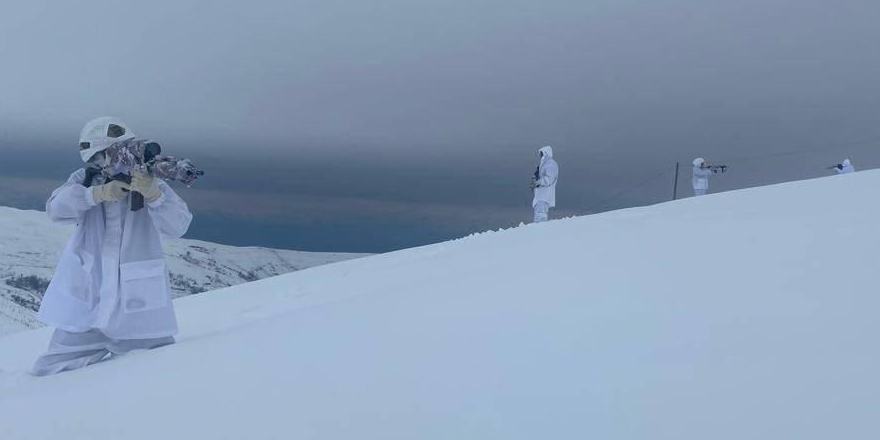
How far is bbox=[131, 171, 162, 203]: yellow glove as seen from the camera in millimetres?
4477

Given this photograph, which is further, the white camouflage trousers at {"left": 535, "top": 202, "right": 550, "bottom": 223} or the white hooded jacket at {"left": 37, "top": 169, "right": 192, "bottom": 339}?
the white camouflage trousers at {"left": 535, "top": 202, "right": 550, "bottom": 223}

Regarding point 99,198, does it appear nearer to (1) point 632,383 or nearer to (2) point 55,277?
(2) point 55,277

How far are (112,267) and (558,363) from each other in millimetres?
3374

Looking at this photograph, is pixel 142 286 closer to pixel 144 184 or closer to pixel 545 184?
pixel 144 184

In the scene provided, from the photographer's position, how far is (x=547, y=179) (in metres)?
13.7

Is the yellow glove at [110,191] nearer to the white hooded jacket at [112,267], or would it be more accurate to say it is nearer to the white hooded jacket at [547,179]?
the white hooded jacket at [112,267]

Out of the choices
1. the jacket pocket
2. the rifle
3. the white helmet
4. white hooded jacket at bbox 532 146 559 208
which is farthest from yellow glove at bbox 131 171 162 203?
white hooded jacket at bbox 532 146 559 208

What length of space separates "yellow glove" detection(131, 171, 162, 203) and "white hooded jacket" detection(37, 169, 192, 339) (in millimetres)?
79

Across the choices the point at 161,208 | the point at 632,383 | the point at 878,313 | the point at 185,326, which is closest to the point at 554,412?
the point at 632,383

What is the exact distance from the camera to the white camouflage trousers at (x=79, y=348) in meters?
4.46

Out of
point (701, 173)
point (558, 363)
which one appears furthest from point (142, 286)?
point (701, 173)

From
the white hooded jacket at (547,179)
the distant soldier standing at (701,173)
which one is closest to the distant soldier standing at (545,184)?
the white hooded jacket at (547,179)

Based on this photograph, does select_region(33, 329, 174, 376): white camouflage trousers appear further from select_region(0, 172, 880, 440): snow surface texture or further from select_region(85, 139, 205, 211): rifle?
select_region(85, 139, 205, 211): rifle

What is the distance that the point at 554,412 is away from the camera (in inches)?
81.5
